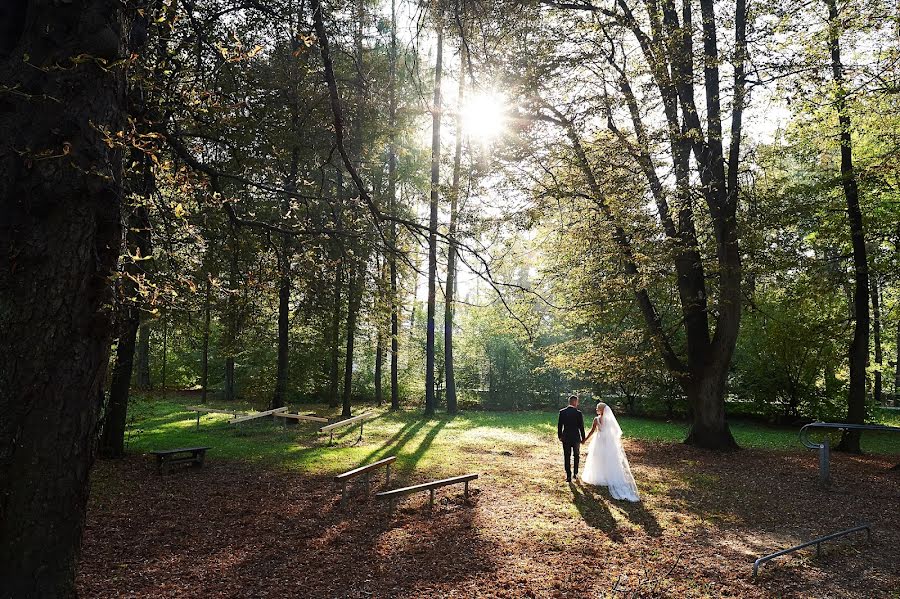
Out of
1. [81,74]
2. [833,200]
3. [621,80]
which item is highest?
[621,80]

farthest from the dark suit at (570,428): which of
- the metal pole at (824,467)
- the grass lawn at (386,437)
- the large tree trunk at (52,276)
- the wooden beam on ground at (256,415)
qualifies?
the wooden beam on ground at (256,415)

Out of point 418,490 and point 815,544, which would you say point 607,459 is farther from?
point 418,490

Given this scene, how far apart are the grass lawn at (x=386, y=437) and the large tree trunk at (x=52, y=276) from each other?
24.3 feet

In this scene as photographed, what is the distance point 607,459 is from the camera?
8.79 m

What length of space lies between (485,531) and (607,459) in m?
3.25

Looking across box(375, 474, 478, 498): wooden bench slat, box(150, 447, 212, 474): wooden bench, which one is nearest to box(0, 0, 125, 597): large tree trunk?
box(375, 474, 478, 498): wooden bench slat

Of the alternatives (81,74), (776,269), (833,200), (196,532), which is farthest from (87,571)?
(833,200)

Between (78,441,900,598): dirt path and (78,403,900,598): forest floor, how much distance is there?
0.02 metres

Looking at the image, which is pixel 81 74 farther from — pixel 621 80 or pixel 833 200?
pixel 833 200

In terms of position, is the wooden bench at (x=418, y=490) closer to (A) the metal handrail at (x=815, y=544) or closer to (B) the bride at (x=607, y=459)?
(B) the bride at (x=607, y=459)

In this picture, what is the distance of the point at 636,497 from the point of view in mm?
8125

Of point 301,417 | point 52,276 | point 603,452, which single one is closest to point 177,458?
point 301,417

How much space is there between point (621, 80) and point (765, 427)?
14.5m

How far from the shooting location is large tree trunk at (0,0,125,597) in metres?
2.33
